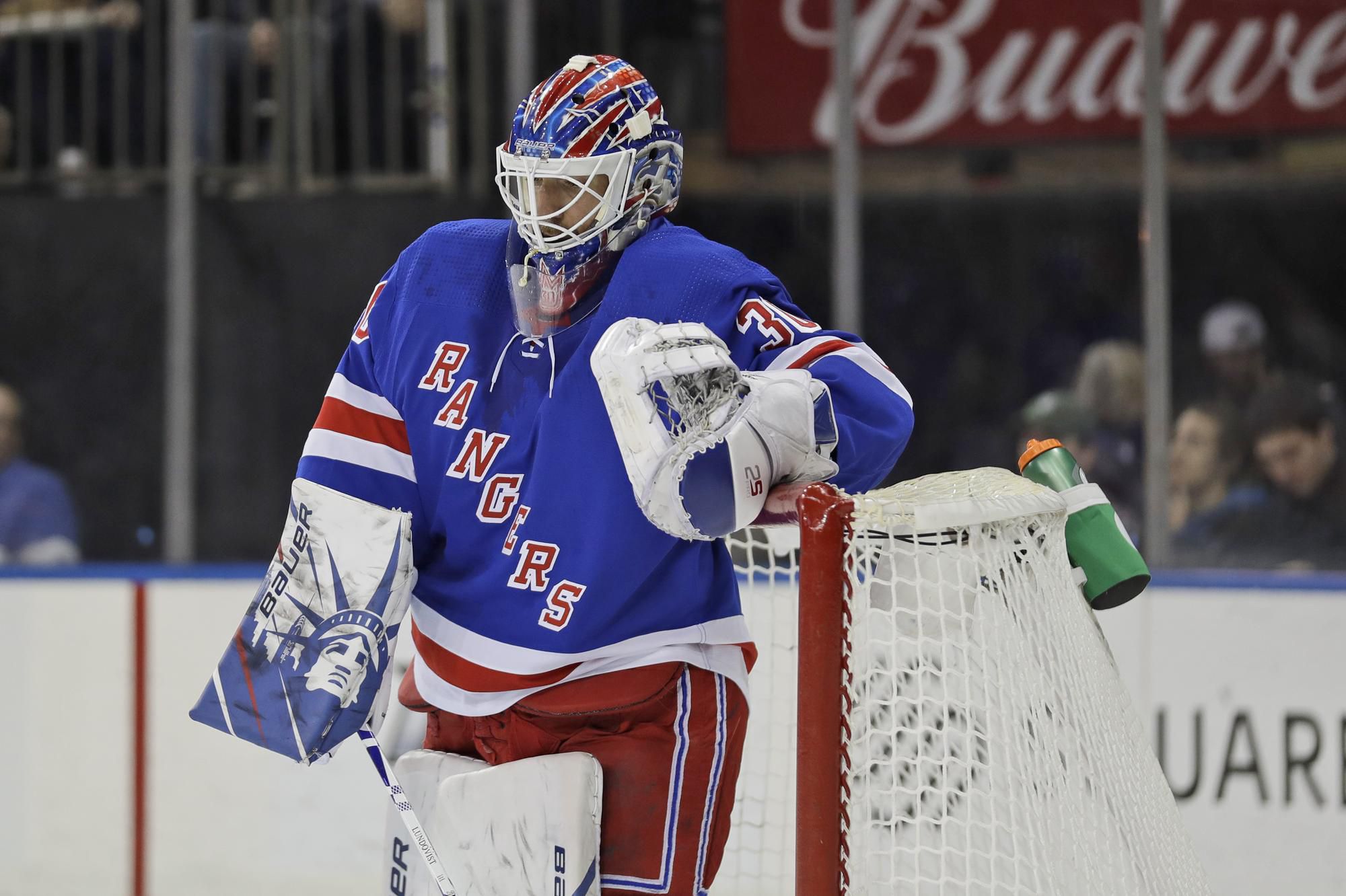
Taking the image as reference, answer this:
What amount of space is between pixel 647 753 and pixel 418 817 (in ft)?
0.85

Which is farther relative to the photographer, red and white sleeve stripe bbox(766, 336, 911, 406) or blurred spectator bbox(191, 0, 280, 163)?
blurred spectator bbox(191, 0, 280, 163)

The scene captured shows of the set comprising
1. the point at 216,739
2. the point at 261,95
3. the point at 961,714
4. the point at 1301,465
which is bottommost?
the point at 216,739

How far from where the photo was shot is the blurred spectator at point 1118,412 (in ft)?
10.8

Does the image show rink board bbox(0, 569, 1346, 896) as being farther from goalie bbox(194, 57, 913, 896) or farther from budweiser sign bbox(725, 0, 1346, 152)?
goalie bbox(194, 57, 913, 896)

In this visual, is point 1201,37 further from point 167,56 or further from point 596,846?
point 596,846

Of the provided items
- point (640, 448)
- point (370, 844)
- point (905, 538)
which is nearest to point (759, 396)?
point (640, 448)

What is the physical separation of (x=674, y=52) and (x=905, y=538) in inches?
90.8

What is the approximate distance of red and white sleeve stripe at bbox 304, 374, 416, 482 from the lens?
5.37 feet

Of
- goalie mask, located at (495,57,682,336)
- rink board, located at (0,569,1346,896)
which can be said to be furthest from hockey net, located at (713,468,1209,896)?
rink board, located at (0,569,1346,896)

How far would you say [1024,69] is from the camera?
3.61 meters

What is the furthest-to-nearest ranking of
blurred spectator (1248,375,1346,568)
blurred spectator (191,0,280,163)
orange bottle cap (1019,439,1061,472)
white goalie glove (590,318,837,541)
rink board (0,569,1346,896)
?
blurred spectator (191,0,280,163), blurred spectator (1248,375,1346,568), rink board (0,569,1346,896), orange bottle cap (1019,439,1061,472), white goalie glove (590,318,837,541)

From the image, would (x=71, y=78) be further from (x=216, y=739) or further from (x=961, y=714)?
(x=961, y=714)

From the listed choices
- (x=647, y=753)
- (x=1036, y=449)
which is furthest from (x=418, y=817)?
(x=1036, y=449)

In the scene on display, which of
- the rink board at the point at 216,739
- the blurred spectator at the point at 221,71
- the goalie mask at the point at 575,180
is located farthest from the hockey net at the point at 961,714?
the blurred spectator at the point at 221,71
